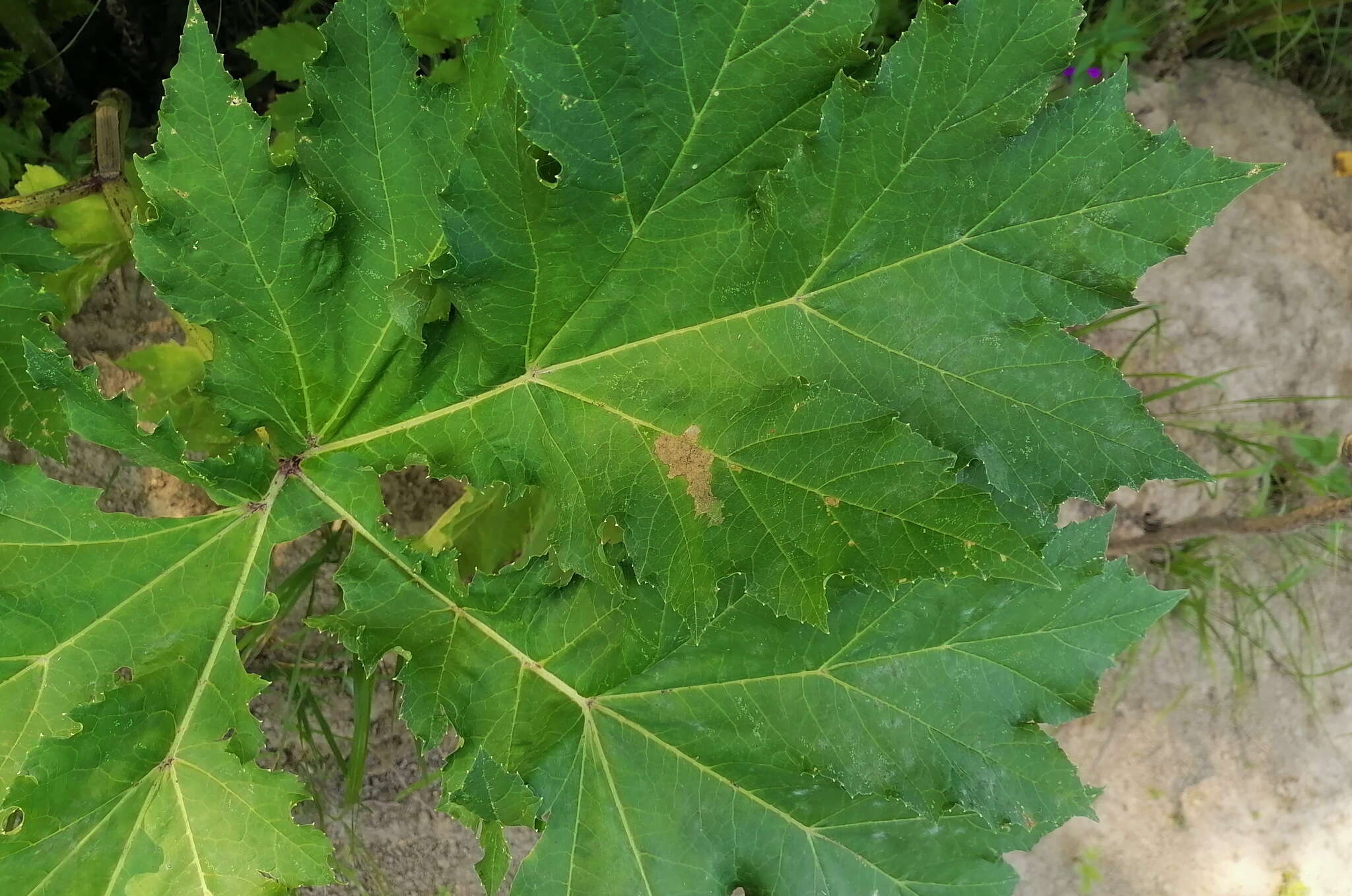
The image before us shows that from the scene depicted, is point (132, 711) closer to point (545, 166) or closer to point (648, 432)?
point (648, 432)

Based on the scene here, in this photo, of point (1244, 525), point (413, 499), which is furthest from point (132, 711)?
point (1244, 525)

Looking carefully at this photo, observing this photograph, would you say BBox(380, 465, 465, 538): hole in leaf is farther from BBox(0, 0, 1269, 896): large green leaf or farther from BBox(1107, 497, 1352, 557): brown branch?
BBox(1107, 497, 1352, 557): brown branch

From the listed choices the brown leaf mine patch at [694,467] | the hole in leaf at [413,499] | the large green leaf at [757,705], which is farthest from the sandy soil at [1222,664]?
Result: the brown leaf mine patch at [694,467]

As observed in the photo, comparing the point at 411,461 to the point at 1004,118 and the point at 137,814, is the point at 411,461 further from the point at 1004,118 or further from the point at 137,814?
the point at 1004,118

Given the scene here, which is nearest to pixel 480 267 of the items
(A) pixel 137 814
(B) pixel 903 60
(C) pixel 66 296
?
(B) pixel 903 60

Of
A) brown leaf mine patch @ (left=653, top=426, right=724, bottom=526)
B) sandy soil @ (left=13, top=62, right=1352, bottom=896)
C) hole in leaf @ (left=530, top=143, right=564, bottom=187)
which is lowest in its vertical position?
sandy soil @ (left=13, top=62, right=1352, bottom=896)

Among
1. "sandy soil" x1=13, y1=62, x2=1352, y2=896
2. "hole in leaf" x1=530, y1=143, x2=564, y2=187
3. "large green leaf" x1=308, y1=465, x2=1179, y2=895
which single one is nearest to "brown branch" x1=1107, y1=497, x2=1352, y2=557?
"sandy soil" x1=13, y1=62, x2=1352, y2=896

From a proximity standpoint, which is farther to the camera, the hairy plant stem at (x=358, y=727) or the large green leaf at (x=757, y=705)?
the hairy plant stem at (x=358, y=727)

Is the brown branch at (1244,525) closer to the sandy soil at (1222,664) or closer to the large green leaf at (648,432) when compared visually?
the sandy soil at (1222,664)
